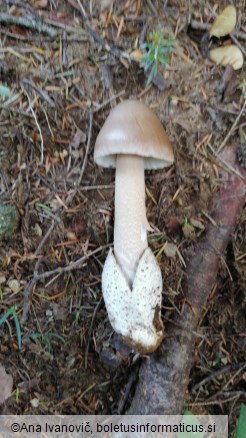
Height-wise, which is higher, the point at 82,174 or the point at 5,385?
the point at 82,174

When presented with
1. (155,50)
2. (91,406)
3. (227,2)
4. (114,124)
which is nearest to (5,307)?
(91,406)

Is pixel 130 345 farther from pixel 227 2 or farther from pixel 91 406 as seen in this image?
pixel 227 2

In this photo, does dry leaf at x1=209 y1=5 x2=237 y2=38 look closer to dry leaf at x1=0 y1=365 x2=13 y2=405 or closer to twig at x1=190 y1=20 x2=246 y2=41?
twig at x1=190 y1=20 x2=246 y2=41

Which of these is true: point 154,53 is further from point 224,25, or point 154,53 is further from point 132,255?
point 132,255

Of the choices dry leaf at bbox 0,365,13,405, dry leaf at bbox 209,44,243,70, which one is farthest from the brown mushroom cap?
dry leaf at bbox 0,365,13,405

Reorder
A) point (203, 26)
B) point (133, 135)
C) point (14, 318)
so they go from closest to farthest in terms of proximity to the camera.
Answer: point (133, 135) < point (14, 318) < point (203, 26)

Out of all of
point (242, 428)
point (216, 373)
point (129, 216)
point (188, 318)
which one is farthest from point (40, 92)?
point (242, 428)
